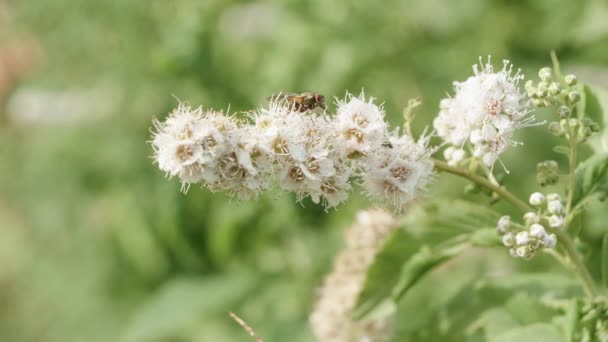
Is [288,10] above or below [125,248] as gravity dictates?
above

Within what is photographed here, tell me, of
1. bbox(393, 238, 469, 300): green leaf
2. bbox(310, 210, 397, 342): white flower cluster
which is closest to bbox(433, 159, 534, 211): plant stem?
bbox(393, 238, 469, 300): green leaf

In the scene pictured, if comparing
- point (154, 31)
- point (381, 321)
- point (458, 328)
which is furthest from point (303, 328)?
point (154, 31)

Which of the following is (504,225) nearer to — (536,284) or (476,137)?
(476,137)

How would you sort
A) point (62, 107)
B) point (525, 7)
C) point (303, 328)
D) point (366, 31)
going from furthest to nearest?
1. point (62, 107)
2. point (525, 7)
3. point (366, 31)
4. point (303, 328)

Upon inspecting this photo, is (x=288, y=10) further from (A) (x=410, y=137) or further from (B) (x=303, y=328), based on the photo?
(A) (x=410, y=137)

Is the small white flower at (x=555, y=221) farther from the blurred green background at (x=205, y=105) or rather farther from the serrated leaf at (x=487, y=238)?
the blurred green background at (x=205, y=105)

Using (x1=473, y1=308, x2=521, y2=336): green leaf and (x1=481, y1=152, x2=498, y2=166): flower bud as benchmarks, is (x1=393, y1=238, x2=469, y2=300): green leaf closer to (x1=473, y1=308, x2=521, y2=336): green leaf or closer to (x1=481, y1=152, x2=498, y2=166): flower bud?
(x1=473, y1=308, x2=521, y2=336): green leaf
